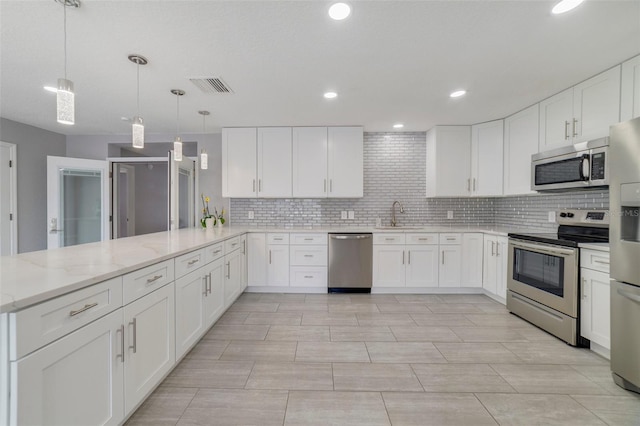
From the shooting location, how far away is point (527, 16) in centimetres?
181

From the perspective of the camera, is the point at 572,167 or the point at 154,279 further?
the point at 572,167

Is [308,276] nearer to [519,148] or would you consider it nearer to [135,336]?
[135,336]

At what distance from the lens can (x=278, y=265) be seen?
4059 mm

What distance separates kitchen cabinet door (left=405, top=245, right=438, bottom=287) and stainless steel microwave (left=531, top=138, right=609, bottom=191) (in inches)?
58.0

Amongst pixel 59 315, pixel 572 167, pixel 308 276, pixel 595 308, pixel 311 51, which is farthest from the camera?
pixel 308 276

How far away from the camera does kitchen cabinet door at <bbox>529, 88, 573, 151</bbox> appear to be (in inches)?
113

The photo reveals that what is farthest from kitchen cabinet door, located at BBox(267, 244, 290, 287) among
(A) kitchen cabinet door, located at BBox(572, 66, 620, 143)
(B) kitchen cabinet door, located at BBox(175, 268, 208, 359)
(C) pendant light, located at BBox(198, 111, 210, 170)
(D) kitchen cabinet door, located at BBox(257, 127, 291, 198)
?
(A) kitchen cabinet door, located at BBox(572, 66, 620, 143)

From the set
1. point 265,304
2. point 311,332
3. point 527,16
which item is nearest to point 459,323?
point 311,332

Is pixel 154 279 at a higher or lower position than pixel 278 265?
higher

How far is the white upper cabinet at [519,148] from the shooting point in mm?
3357

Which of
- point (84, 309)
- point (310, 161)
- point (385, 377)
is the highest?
point (310, 161)

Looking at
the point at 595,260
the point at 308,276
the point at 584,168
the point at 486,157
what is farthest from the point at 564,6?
the point at 308,276

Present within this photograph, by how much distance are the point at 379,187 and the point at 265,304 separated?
2538mm

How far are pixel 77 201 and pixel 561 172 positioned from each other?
662 cm
